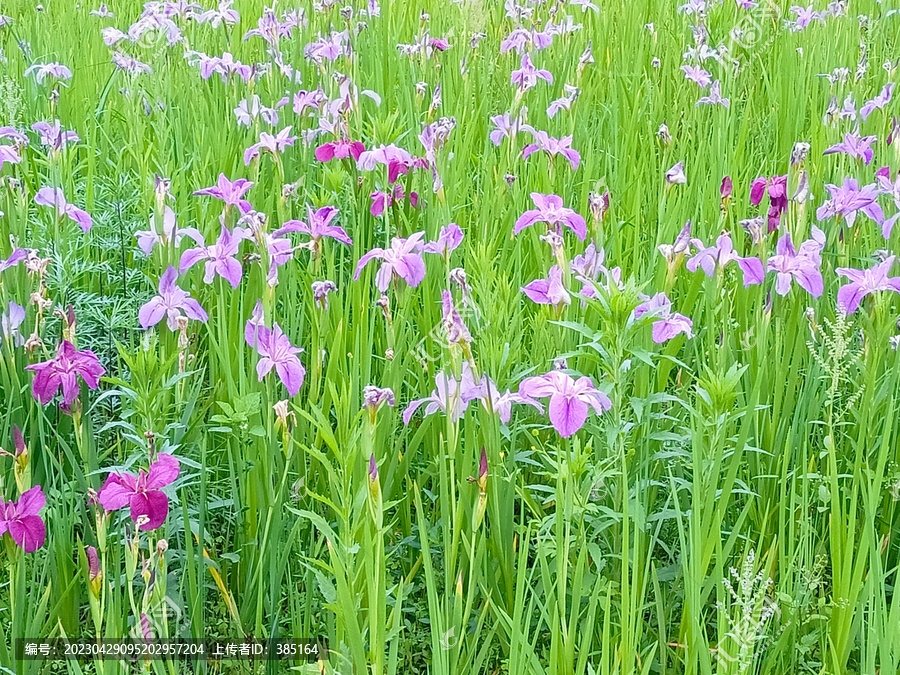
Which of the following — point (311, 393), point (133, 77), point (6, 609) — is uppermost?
point (133, 77)

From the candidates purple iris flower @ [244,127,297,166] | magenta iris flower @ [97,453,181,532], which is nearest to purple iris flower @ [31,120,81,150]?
purple iris flower @ [244,127,297,166]

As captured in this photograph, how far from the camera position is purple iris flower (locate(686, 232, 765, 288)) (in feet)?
5.86

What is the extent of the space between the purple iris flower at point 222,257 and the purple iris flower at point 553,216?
629mm

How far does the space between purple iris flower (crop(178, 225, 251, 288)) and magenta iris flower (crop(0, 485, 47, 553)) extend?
684 millimetres

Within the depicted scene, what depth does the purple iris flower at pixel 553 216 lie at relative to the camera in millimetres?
1951

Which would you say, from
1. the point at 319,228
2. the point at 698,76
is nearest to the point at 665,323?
the point at 319,228

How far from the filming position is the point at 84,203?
277 cm

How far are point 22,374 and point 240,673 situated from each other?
905mm

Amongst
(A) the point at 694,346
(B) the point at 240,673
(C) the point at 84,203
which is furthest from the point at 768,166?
(B) the point at 240,673

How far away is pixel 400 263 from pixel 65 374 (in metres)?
0.67

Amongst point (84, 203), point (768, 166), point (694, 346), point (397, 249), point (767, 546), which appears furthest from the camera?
point (768, 166)

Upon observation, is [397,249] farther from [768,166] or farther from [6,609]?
[768,166]

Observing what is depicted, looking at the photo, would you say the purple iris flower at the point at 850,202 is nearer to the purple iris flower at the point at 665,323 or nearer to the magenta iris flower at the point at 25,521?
the purple iris flower at the point at 665,323

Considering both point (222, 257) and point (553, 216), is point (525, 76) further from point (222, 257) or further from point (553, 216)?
point (222, 257)
